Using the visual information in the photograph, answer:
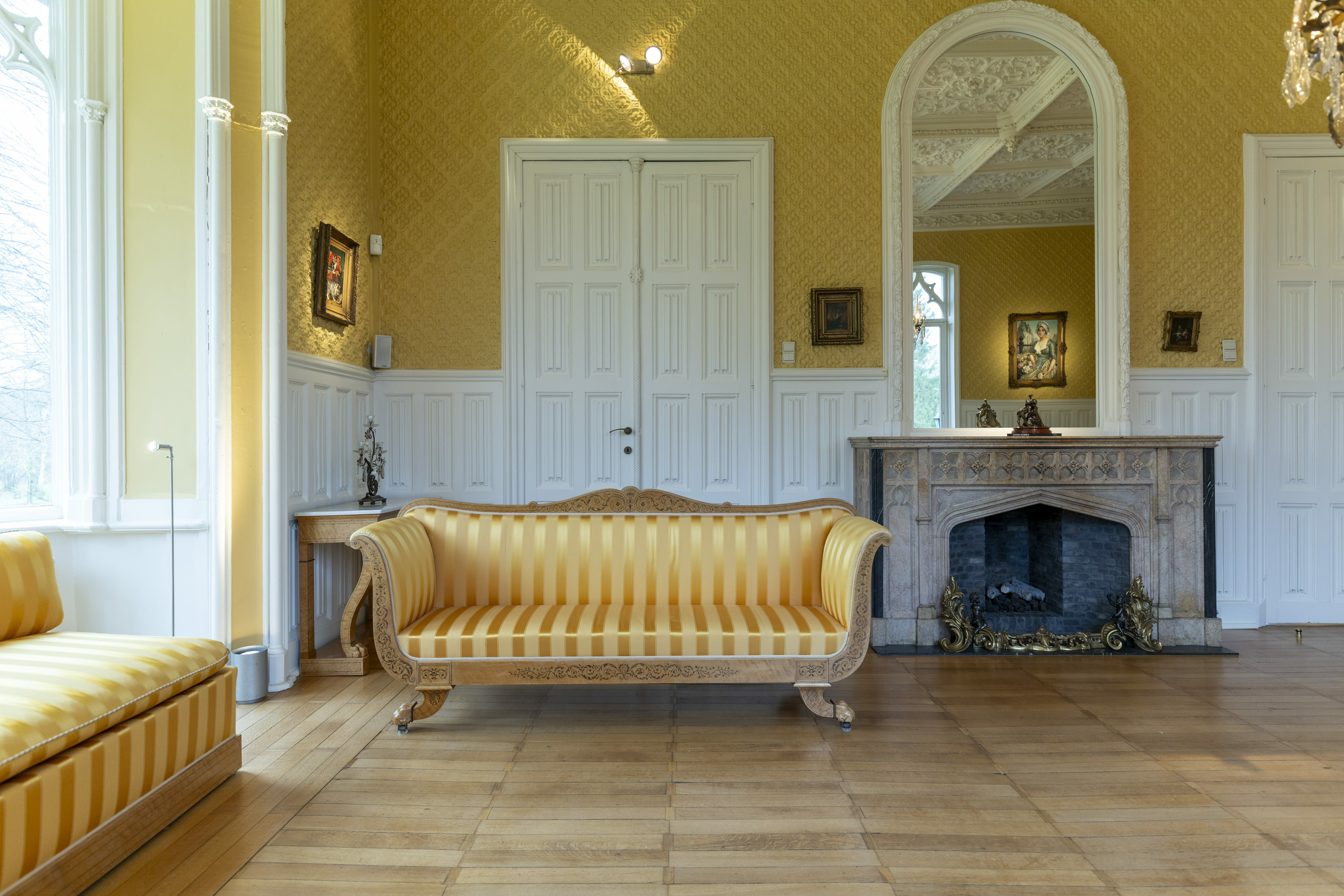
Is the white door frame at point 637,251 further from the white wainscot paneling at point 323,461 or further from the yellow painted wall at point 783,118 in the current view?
the white wainscot paneling at point 323,461

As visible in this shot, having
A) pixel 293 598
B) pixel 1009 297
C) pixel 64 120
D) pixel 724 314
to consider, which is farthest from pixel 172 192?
pixel 1009 297

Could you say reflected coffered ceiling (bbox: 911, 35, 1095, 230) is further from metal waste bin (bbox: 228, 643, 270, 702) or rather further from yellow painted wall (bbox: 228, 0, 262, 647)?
metal waste bin (bbox: 228, 643, 270, 702)

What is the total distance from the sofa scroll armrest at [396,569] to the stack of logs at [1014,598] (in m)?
3.43

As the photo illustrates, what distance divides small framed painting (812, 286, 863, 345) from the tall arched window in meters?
0.37

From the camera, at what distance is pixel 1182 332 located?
5.19 m

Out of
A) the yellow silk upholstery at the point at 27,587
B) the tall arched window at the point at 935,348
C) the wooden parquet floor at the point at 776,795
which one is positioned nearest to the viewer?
the wooden parquet floor at the point at 776,795

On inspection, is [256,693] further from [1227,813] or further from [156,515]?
[1227,813]

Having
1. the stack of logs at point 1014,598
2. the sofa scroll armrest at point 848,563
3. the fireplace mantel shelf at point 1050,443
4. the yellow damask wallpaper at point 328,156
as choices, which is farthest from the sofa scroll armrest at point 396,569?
the stack of logs at point 1014,598

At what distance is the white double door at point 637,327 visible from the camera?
5.28 m

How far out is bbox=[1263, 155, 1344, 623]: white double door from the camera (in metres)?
5.21

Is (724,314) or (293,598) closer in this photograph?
(293,598)

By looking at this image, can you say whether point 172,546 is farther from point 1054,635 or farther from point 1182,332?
point 1182,332

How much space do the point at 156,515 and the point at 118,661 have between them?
151 centimetres

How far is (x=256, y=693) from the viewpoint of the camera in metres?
3.58
